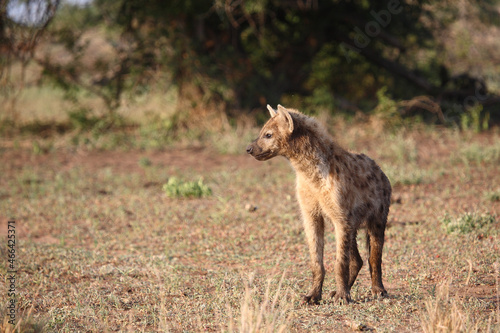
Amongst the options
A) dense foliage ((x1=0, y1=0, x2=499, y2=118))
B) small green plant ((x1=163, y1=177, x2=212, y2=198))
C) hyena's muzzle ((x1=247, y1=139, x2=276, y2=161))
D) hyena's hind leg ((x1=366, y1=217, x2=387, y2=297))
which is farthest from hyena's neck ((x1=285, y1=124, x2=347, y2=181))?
dense foliage ((x1=0, y1=0, x2=499, y2=118))

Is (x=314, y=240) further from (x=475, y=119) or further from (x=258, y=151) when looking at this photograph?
(x=475, y=119)

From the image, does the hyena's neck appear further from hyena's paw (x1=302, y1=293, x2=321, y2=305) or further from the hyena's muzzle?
hyena's paw (x1=302, y1=293, x2=321, y2=305)

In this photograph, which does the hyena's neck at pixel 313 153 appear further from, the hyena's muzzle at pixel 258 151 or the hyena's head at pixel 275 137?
the hyena's muzzle at pixel 258 151

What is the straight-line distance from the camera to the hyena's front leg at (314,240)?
462cm

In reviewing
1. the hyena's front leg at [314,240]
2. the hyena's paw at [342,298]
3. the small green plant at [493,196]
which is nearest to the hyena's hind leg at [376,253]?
the hyena's paw at [342,298]

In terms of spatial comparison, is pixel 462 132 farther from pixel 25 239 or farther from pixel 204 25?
pixel 25 239

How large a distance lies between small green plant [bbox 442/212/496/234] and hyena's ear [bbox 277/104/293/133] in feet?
8.29

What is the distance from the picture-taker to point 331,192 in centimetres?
456

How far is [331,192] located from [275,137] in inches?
25.2

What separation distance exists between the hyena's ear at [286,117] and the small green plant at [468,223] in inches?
99.4

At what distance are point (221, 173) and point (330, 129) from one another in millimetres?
3312

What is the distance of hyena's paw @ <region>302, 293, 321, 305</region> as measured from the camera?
4590 millimetres

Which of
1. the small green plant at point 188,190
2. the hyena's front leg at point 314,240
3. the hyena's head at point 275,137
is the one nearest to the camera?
the hyena's front leg at point 314,240

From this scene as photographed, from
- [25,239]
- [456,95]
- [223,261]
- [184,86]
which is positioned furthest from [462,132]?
[25,239]
